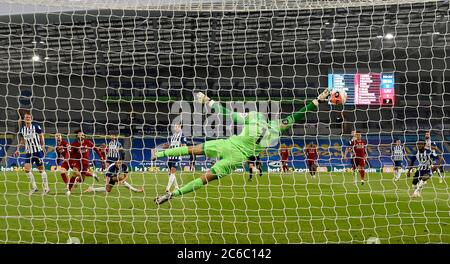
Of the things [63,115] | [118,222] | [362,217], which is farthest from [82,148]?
[63,115]

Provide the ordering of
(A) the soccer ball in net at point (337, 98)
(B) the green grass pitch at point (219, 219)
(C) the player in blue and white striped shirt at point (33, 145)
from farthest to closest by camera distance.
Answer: (C) the player in blue and white striped shirt at point (33, 145)
(A) the soccer ball in net at point (337, 98)
(B) the green grass pitch at point (219, 219)

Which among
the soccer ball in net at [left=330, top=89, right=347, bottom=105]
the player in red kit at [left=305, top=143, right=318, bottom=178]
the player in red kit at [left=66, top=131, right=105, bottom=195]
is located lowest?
the player in red kit at [left=305, top=143, right=318, bottom=178]

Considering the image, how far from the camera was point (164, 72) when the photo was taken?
95.3ft

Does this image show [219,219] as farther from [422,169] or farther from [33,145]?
[422,169]

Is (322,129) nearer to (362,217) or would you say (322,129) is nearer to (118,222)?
(362,217)

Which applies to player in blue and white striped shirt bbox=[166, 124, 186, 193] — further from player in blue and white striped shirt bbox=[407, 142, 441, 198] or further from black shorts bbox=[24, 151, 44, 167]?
player in blue and white striped shirt bbox=[407, 142, 441, 198]

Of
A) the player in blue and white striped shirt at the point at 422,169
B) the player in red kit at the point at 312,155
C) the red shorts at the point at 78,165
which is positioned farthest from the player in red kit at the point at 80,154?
the player in red kit at the point at 312,155

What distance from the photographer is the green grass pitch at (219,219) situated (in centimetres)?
670

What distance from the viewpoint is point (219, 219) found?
8.19 metres

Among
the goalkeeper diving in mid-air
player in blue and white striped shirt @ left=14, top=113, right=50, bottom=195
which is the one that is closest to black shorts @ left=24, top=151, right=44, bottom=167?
player in blue and white striped shirt @ left=14, top=113, right=50, bottom=195

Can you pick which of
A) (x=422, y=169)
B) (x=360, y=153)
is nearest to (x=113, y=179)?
(x=422, y=169)

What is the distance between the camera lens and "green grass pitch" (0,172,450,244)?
264 inches

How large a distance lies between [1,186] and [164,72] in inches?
644

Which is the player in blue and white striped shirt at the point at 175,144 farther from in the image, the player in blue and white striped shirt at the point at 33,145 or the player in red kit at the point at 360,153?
the player in red kit at the point at 360,153
